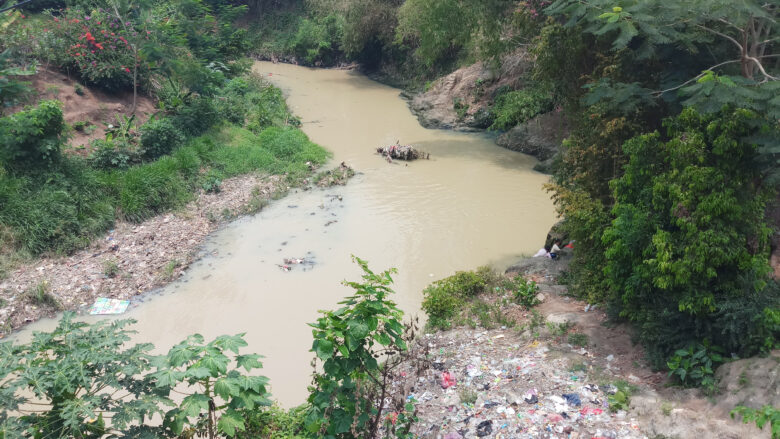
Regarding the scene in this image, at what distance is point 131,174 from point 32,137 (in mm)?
1756

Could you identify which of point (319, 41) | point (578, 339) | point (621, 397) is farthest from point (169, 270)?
point (319, 41)

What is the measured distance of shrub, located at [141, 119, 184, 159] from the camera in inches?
455

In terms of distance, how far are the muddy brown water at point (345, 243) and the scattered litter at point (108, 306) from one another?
15cm

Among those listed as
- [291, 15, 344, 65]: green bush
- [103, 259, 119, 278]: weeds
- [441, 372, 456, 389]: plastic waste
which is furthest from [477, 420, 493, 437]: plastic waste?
[291, 15, 344, 65]: green bush

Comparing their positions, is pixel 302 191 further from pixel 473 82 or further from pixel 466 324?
pixel 473 82

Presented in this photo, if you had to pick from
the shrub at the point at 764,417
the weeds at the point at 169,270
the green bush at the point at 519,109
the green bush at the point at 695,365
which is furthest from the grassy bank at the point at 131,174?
the shrub at the point at 764,417

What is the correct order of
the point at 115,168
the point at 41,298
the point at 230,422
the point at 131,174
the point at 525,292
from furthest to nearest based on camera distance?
the point at 115,168
the point at 131,174
the point at 41,298
the point at 525,292
the point at 230,422

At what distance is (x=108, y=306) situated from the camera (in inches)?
304

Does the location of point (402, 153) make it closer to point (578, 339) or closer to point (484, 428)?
point (578, 339)

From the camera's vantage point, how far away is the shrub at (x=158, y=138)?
37.9 feet

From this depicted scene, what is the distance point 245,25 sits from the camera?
33.6 metres

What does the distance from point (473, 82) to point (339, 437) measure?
16815 millimetres

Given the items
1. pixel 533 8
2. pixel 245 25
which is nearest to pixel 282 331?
pixel 533 8

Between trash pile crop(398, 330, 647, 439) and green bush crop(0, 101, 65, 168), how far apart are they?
7998 mm
